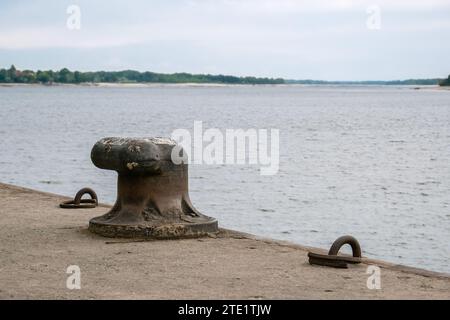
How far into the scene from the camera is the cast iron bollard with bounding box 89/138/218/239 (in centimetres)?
845

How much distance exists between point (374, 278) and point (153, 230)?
2408 mm

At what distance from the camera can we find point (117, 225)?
8539 mm

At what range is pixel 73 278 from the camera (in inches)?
261

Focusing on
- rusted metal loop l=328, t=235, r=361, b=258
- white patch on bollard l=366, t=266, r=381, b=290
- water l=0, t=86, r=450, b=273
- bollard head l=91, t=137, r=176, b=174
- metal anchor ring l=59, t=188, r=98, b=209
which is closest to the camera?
white patch on bollard l=366, t=266, r=381, b=290

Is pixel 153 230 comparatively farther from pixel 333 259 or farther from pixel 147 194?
pixel 333 259

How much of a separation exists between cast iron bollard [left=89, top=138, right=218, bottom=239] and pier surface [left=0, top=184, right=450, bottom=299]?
16 cm

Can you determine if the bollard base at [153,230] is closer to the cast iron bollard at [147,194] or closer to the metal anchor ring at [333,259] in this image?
the cast iron bollard at [147,194]

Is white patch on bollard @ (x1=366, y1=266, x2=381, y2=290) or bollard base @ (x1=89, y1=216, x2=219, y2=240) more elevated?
bollard base @ (x1=89, y1=216, x2=219, y2=240)

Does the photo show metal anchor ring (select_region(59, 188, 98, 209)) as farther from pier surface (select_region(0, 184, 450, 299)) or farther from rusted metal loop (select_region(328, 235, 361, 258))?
rusted metal loop (select_region(328, 235, 361, 258))

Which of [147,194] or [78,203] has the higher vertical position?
[147,194]

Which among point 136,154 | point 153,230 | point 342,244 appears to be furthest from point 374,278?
point 136,154

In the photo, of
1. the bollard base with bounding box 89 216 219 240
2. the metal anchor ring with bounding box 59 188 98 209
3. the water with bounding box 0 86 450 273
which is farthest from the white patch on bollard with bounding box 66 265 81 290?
the water with bounding box 0 86 450 273

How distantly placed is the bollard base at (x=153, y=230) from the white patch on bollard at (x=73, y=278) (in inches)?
54.7
